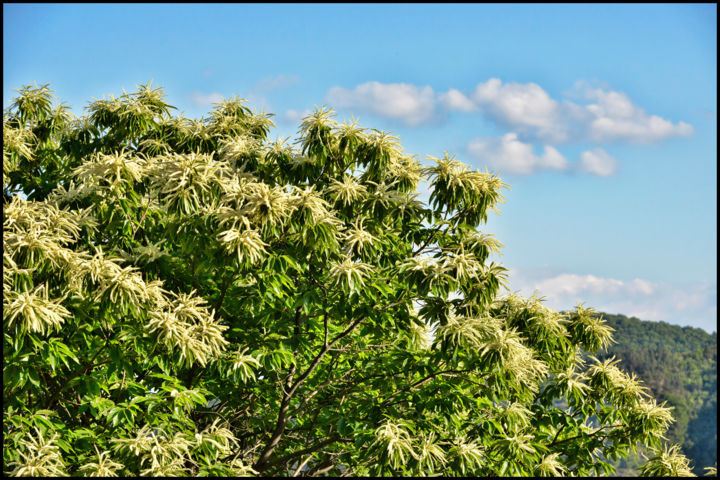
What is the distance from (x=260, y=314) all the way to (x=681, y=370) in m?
73.8

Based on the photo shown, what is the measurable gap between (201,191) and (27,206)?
1257 mm

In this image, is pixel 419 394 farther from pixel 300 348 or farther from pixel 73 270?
pixel 73 270

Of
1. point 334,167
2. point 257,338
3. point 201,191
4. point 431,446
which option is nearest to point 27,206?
point 201,191

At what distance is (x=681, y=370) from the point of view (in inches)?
2761

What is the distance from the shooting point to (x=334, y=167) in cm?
614

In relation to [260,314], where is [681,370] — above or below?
above

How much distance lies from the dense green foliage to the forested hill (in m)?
51.1

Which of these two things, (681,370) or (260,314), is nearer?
(260,314)

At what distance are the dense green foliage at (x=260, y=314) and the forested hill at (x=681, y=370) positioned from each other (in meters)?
51.1

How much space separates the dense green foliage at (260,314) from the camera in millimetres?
4582

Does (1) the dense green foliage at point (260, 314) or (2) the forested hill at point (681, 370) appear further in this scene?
(2) the forested hill at point (681, 370)

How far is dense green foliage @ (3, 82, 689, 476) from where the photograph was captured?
180 inches

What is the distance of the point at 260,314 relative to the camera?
18.2 ft

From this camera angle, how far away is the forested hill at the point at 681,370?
59.7 meters
